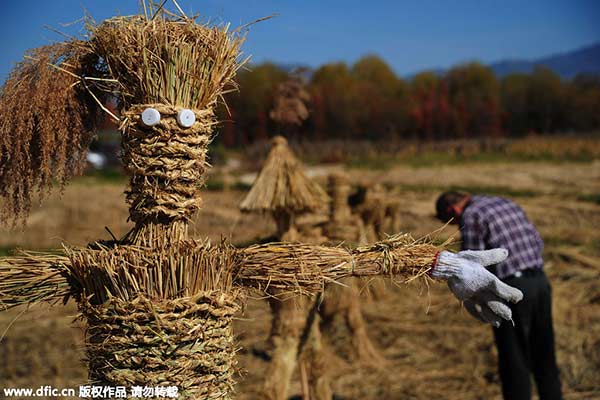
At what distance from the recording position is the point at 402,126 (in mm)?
33312

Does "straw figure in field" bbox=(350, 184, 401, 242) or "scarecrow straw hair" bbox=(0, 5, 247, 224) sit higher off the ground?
"scarecrow straw hair" bbox=(0, 5, 247, 224)

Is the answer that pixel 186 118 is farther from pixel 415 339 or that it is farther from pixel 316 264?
pixel 415 339

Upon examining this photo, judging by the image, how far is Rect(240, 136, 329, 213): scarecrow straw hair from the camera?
4.38 meters

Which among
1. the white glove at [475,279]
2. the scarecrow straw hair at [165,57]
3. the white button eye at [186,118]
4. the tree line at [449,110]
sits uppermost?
the tree line at [449,110]

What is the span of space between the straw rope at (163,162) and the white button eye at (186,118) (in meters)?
0.02

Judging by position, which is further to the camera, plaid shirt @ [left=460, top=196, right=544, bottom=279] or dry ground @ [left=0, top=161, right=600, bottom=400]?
dry ground @ [left=0, top=161, right=600, bottom=400]

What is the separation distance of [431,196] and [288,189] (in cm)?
1281

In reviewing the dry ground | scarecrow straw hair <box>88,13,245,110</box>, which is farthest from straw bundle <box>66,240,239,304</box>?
scarecrow straw hair <box>88,13,245,110</box>

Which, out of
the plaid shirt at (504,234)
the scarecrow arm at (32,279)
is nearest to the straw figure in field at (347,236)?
the plaid shirt at (504,234)

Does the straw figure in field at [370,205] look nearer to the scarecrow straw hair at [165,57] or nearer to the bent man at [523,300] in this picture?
the bent man at [523,300]

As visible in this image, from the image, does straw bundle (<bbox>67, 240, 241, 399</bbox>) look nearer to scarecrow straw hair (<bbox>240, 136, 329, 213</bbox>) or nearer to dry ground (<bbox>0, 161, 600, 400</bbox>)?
dry ground (<bbox>0, 161, 600, 400</bbox>)

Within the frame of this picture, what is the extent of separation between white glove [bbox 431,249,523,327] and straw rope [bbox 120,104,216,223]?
3.02ft

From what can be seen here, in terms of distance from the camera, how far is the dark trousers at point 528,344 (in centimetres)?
435

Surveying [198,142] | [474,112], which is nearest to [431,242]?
[198,142]
